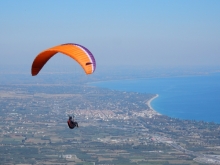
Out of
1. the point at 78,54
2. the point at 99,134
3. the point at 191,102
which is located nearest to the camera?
the point at 78,54

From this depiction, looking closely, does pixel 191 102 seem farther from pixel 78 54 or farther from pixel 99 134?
pixel 78 54

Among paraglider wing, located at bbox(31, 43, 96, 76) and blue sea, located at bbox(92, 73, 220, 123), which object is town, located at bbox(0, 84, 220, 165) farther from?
paraglider wing, located at bbox(31, 43, 96, 76)

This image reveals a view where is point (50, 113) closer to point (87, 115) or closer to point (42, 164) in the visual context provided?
point (87, 115)

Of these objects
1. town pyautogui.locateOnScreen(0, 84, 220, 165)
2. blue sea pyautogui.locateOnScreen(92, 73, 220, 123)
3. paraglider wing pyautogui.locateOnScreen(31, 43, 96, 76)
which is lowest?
paraglider wing pyautogui.locateOnScreen(31, 43, 96, 76)

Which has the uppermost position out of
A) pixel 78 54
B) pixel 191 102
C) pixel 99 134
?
pixel 191 102

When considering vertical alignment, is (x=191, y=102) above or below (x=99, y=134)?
above

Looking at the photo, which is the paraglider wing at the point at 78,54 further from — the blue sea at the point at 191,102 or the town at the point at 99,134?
the blue sea at the point at 191,102

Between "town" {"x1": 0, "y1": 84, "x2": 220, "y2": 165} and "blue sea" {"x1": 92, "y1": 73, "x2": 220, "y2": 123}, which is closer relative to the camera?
"town" {"x1": 0, "y1": 84, "x2": 220, "y2": 165}

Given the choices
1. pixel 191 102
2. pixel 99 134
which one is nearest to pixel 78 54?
pixel 99 134

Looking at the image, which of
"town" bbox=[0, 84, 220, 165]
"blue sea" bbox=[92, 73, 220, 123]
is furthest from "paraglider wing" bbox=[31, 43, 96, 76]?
"blue sea" bbox=[92, 73, 220, 123]

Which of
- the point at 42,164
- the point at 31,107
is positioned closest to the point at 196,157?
the point at 42,164

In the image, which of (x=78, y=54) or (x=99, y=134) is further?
(x=99, y=134)
